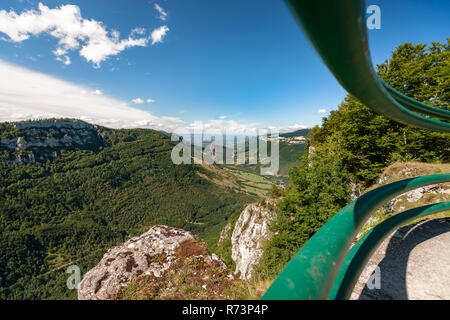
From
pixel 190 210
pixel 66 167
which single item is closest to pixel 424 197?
pixel 190 210

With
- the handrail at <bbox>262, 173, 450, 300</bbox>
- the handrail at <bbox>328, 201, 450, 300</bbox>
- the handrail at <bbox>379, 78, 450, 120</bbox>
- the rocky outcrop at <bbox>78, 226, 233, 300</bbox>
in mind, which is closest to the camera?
the handrail at <bbox>262, 173, 450, 300</bbox>

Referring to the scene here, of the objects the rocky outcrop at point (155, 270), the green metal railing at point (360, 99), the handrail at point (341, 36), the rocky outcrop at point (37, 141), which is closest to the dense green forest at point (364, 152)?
the rocky outcrop at point (155, 270)

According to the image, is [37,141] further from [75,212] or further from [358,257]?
[358,257]

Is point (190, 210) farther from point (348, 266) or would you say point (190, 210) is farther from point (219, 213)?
point (348, 266)

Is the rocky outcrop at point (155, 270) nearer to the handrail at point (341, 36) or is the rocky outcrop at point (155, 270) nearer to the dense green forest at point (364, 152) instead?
the handrail at point (341, 36)

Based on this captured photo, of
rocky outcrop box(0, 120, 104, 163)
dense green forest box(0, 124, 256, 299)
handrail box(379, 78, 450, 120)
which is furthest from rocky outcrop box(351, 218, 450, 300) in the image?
rocky outcrop box(0, 120, 104, 163)

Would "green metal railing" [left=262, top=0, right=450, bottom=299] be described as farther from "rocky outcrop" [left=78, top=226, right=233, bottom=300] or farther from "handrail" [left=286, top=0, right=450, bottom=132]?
"rocky outcrop" [left=78, top=226, right=233, bottom=300]
